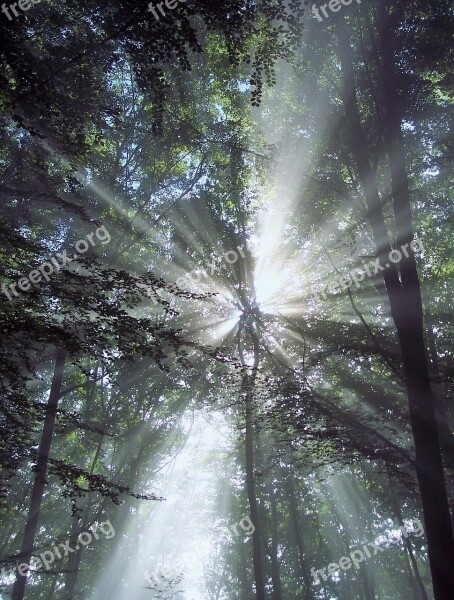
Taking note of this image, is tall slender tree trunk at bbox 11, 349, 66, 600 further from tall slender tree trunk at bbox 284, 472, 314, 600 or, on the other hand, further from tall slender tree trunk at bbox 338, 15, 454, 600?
tall slender tree trunk at bbox 284, 472, 314, 600

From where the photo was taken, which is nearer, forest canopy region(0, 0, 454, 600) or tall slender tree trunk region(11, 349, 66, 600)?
forest canopy region(0, 0, 454, 600)

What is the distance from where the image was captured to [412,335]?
804 cm

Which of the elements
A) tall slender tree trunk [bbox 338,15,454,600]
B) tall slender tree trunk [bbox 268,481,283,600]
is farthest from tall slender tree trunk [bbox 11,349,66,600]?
tall slender tree trunk [bbox 268,481,283,600]

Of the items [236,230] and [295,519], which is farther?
[295,519]

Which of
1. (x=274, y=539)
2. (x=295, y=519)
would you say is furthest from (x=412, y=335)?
(x=274, y=539)

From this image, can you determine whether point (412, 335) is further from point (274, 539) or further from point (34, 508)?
point (274, 539)

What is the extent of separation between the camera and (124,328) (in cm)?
531

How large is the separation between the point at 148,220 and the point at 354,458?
436 inches

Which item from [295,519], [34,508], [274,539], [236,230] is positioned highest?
[236,230]

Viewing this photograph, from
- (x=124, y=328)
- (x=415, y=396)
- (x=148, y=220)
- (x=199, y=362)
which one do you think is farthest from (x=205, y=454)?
(x=124, y=328)

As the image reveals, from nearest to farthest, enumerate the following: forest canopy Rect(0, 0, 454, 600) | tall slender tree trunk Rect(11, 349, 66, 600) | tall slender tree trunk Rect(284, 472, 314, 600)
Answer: forest canopy Rect(0, 0, 454, 600) → tall slender tree trunk Rect(11, 349, 66, 600) → tall slender tree trunk Rect(284, 472, 314, 600)

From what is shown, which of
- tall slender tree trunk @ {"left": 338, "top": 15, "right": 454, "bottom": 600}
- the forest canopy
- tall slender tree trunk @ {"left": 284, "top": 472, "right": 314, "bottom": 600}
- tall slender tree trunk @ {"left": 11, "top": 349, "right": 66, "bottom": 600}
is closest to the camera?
the forest canopy

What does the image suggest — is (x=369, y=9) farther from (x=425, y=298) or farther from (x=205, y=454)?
(x=205, y=454)

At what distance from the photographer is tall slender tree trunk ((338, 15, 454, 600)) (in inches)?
269
